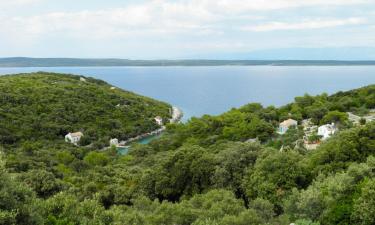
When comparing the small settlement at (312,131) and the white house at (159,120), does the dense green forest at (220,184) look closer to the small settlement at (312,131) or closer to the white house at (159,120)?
the small settlement at (312,131)

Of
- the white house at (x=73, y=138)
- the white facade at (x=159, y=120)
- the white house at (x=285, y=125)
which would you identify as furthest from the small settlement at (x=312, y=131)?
the white facade at (x=159, y=120)

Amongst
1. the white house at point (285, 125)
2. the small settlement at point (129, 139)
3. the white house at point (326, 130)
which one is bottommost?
the small settlement at point (129, 139)

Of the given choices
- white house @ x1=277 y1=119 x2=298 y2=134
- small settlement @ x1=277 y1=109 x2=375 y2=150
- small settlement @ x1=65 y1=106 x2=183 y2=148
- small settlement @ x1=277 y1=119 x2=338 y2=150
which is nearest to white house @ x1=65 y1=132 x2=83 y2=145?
small settlement @ x1=65 y1=106 x2=183 y2=148

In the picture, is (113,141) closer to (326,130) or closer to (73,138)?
(73,138)

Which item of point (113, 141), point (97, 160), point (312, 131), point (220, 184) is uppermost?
point (220, 184)

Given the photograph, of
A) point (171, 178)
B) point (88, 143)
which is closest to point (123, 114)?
point (88, 143)

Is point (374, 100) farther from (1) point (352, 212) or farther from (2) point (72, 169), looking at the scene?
(1) point (352, 212)

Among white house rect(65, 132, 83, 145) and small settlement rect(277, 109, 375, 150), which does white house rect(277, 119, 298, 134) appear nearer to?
small settlement rect(277, 109, 375, 150)

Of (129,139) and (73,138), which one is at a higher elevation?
(73,138)

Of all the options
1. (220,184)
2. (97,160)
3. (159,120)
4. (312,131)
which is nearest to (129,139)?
(159,120)
